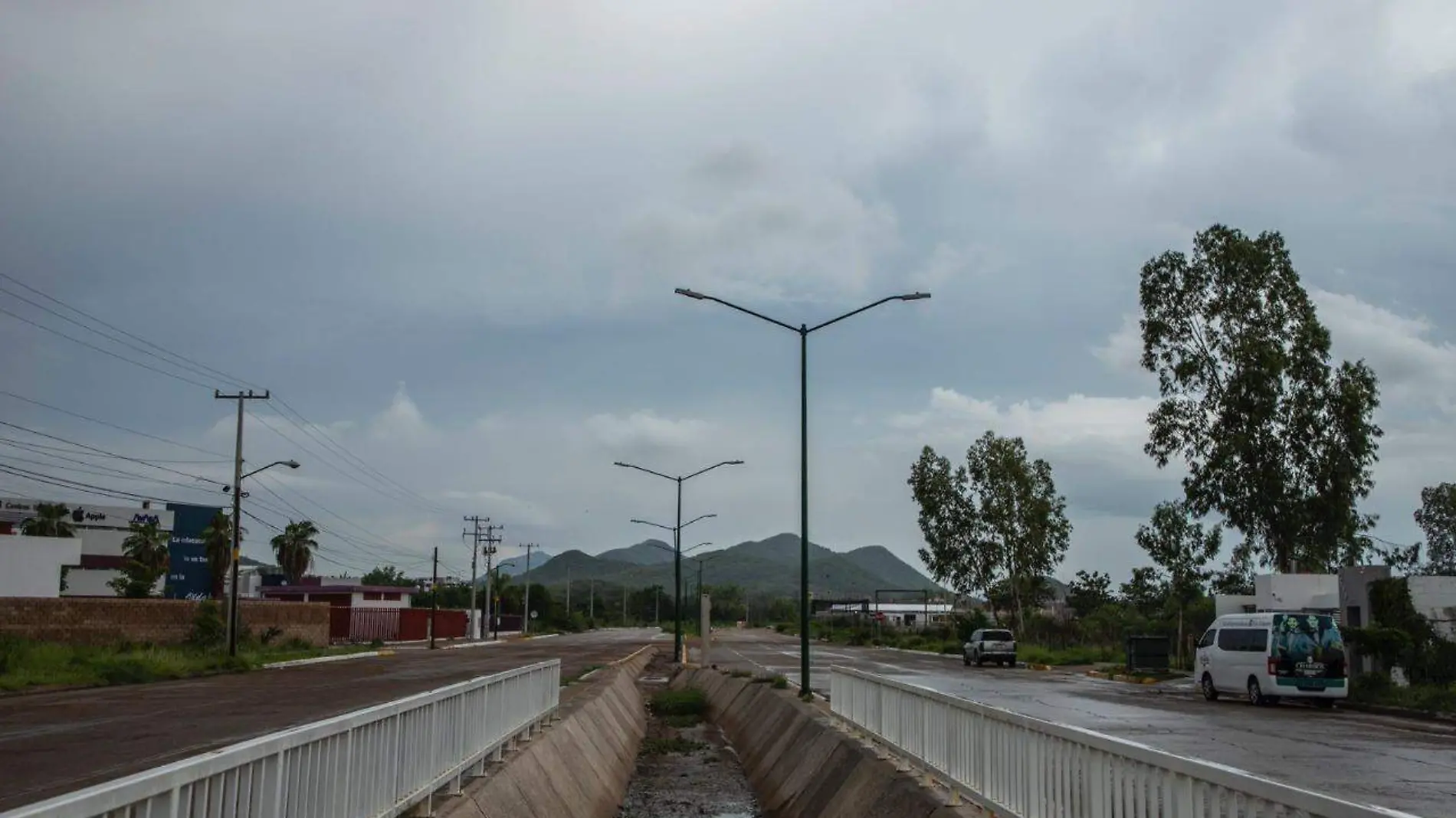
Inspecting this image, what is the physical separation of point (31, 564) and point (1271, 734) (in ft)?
174

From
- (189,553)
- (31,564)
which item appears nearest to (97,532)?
(189,553)

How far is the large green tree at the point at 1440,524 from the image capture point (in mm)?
63406

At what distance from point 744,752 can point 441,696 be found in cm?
1351

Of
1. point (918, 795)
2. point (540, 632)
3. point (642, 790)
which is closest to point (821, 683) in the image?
point (642, 790)

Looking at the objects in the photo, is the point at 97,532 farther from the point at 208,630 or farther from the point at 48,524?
the point at 208,630

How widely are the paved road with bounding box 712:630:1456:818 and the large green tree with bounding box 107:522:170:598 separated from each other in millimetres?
55976

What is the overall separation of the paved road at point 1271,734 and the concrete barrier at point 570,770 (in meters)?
5.51

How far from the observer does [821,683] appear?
105 feet

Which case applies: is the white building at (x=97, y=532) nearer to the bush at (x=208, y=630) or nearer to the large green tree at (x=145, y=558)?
the large green tree at (x=145, y=558)

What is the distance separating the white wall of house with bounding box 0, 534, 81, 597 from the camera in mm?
52094

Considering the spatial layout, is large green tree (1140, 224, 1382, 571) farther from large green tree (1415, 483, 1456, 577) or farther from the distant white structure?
the distant white structure

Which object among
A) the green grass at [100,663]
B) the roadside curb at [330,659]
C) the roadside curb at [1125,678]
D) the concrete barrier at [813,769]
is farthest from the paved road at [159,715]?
the roadside curb at [1125,678]

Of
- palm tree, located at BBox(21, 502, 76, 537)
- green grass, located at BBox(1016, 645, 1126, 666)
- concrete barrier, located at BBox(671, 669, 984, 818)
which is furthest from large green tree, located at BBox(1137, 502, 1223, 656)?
palm tree, located at BBox(21, 502, 76, 537)

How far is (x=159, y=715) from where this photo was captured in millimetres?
23469
